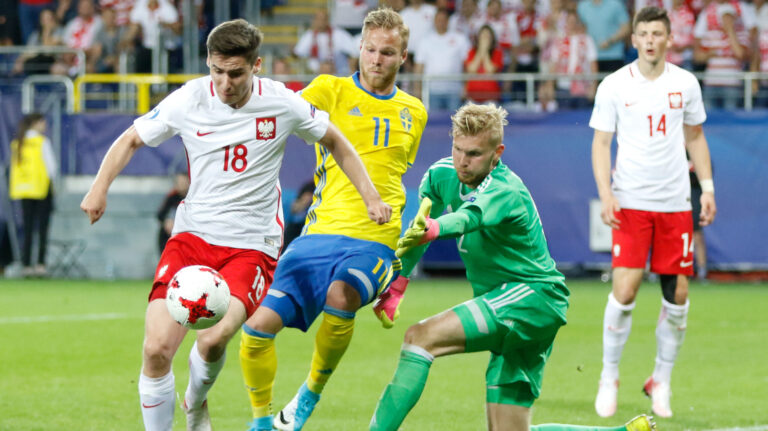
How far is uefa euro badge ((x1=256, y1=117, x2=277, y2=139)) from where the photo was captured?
580 cm

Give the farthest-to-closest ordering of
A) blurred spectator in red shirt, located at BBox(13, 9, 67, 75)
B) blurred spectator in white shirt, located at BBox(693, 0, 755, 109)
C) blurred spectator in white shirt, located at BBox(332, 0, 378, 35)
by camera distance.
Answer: blurred spectator in white shirt, located at BBox(332, 0, 378, 35) → blurred spectator in red shirt, located at BBox(13, 9, 67, 75) → blurred spectator in white shirt, located at BBox(693, 0, 755, 109)

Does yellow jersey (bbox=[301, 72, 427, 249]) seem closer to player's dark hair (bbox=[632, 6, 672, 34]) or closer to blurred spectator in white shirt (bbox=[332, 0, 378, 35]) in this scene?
player's dark hair (bbox=[632, 6, 672, 34])

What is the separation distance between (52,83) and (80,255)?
2.97 m

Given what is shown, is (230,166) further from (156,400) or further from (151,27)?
(151,27)

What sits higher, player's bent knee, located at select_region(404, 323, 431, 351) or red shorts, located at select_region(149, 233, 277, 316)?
red shorts, located at select_region(149, 233, 277, 316)

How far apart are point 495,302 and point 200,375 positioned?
63.5 inches

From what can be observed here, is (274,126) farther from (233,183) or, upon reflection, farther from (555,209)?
(555,209)

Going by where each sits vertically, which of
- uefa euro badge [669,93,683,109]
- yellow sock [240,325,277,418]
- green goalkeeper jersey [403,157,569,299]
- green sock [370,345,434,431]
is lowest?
yellow sock [240,325,277,418]

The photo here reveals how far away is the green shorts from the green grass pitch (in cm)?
135

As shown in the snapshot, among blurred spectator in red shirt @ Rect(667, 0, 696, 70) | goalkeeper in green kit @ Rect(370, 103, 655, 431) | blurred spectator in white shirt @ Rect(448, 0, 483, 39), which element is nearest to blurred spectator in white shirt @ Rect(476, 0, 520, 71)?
blurred spectator in white shirt @ Rect(448, 0, 483, 39)

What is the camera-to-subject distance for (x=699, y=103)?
7586 millimetres

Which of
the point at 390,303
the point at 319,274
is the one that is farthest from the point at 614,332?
the point at 319,274

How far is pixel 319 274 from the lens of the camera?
6.28 meters

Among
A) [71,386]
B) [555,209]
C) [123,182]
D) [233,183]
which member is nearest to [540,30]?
[555,209]
